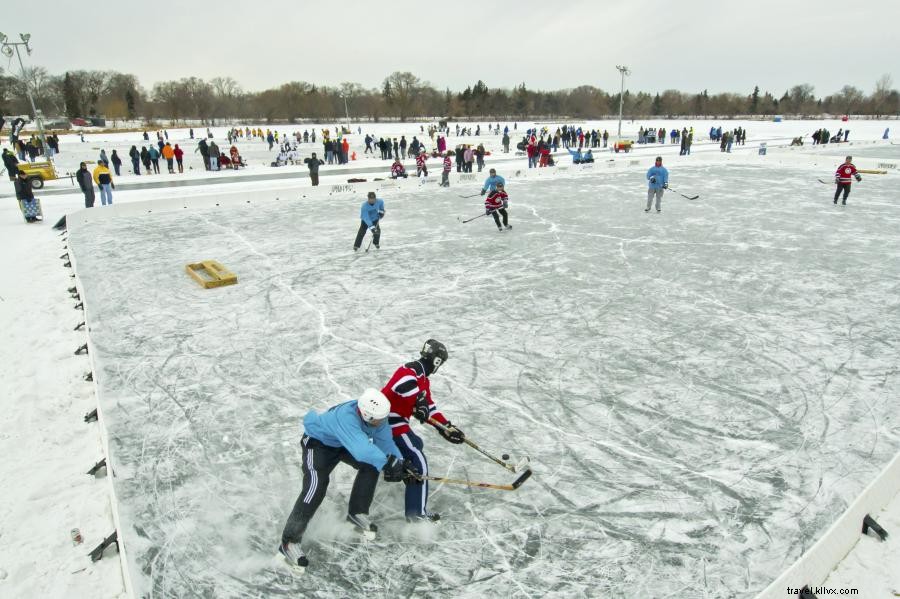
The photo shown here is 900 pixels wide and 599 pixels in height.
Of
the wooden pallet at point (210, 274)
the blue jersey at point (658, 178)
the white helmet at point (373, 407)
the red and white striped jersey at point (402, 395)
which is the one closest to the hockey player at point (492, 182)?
the blue jersey at point (658, 178)

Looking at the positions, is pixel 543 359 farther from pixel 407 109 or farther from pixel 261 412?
pixel 407 109

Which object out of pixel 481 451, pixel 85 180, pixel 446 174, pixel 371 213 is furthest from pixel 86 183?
pixel 481 451

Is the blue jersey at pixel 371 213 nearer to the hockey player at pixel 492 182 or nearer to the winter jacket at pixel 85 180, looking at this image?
the hockey player at pixel 492 182

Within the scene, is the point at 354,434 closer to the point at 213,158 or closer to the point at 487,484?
the point at 487,484

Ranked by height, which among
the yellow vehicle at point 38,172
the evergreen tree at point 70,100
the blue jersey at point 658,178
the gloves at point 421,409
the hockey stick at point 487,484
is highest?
the evergreen tree at point 70,100

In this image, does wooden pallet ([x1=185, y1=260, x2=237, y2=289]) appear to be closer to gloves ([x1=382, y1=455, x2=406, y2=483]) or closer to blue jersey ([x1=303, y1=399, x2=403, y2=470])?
blue jersey ([x1=303, y1=399, x2=403, y2=470])

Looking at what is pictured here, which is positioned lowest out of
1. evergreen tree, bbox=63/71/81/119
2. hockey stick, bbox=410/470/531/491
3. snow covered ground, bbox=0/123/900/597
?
snow covered ground, bbox=0/123/900/597

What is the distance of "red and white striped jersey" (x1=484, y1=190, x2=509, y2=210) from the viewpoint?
498 inches

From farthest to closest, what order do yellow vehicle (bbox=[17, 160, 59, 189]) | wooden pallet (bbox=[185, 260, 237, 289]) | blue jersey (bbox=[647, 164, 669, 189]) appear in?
yellow vehicle (bbox=[17, 160, 59, 189]), blue jersey (bbox=[647, 164, 669, 189]), wooden pallet (bbox=[185, 260, 237, 289])

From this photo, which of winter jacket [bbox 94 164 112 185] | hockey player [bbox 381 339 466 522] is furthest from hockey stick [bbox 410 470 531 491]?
winter jacket [bbox 94 164 112 185]

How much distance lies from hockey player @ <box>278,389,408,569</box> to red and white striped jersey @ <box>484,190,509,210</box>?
962 centimetres

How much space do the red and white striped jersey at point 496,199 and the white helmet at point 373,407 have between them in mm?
9830

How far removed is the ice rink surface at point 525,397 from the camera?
360 centimetres

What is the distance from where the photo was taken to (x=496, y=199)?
41.7ft
